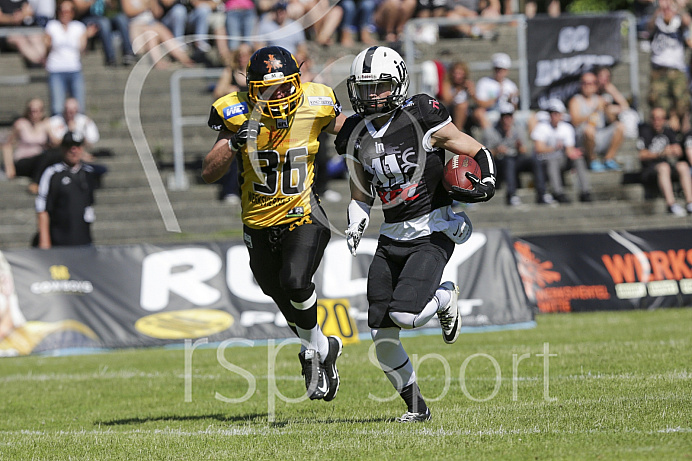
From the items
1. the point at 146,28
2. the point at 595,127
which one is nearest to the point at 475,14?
the point at 595,127

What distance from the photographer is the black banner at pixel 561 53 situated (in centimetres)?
1891

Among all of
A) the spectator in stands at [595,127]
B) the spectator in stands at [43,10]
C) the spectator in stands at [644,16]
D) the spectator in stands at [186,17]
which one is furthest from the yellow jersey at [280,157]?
the spectator in stands at [644,16]

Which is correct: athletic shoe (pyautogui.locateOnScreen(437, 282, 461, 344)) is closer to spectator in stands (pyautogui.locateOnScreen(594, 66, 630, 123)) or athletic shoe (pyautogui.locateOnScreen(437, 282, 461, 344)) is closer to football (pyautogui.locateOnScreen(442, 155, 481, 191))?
football (pyautogui.locateOnScreen(442, 155, 481, 191))

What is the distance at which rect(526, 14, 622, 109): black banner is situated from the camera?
62.0 ft

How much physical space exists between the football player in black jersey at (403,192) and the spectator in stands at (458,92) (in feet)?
35.5

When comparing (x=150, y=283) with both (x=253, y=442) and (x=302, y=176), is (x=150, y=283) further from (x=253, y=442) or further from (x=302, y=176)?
(x=253, y=442)

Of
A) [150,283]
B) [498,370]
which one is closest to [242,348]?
[150,283]

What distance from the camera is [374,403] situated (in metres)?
7.82

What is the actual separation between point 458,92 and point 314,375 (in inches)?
439

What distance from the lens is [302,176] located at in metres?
7.49

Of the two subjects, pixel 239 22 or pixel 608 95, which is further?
pixel 608 95

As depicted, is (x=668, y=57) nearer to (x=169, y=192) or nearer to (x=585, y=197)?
(x=585, y=197)

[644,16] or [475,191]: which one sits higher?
[475,191]

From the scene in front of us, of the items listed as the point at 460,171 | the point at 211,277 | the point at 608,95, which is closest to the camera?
the point at 460,171
